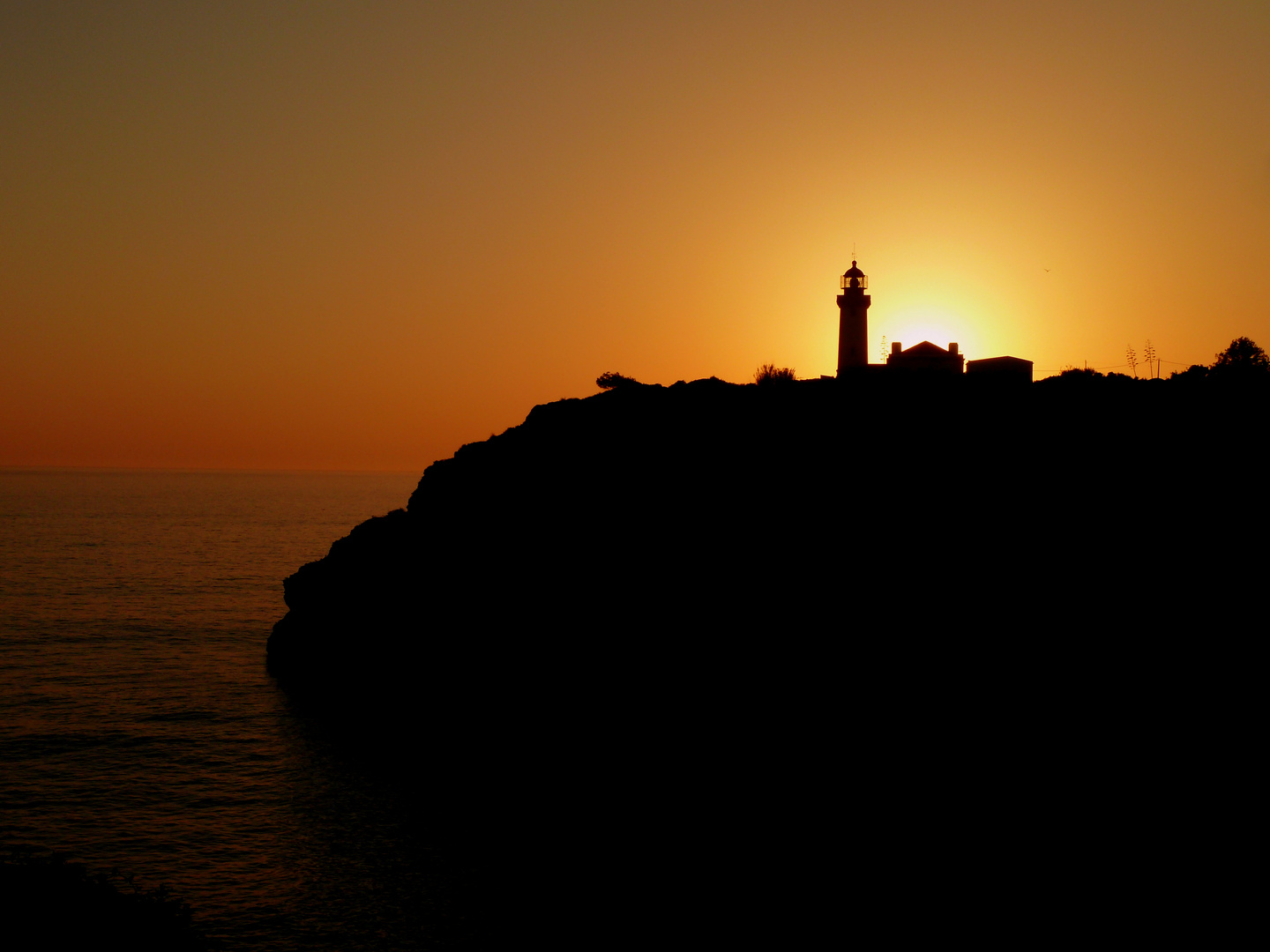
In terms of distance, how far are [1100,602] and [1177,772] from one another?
5389 millimetres

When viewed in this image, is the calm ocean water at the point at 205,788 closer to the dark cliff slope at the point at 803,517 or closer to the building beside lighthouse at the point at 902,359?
A: the dark cliff slope at the point at 803,517

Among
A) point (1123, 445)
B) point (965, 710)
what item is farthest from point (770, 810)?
point (1123, 445)

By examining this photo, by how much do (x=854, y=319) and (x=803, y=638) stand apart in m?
29.7

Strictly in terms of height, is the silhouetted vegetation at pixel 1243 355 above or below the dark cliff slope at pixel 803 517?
above

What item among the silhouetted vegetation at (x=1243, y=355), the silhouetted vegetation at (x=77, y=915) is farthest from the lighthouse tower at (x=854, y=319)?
the silhouetted vegetation at (x=77, y=915)

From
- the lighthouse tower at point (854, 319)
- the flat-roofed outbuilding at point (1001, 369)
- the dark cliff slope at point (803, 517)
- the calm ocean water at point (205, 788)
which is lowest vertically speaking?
the calm ocean water at point (205, 788)

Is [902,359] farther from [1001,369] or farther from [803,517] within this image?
[803,517]

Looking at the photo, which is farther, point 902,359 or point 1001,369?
point 902,359

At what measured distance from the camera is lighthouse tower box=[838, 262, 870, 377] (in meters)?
53.7

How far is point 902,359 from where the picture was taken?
48.5m

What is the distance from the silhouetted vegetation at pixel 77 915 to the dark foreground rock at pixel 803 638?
7.73 meters

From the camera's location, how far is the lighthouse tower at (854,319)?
176 ft

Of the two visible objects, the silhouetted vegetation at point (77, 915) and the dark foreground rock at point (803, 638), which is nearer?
the silhouetted vegetation at point (77, 915)

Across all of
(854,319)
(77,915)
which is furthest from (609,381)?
(77,915)
